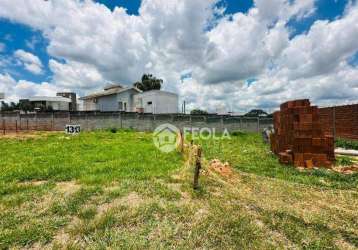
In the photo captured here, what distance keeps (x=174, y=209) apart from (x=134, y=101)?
2514 cm

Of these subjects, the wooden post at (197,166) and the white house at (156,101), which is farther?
the white house at (156,101)

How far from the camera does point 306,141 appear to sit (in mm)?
6301

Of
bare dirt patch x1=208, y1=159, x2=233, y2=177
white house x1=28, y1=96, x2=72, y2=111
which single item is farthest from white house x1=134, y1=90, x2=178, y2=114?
bare dirt patch x1=208, y1=159, x2=233, y2=177

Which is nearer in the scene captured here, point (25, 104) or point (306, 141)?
point (306, 141)

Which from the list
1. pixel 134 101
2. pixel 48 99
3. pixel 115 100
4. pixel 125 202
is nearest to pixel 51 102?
pixel 48 99

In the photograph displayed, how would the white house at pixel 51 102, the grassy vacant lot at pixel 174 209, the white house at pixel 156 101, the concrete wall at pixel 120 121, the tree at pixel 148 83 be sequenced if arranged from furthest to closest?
the tree at pixel 148 83
the white house at pixel 51 102
the white house at pixel 156 101
the concrete wall at pixel 120 121
the grassy vacant lot at pixel 174 209

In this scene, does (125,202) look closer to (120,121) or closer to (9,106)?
(120,121)

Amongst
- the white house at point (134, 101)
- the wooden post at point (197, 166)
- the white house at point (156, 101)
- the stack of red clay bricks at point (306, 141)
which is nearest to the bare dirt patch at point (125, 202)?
the wooden post at point (197, 166)

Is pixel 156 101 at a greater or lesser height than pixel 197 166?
greater

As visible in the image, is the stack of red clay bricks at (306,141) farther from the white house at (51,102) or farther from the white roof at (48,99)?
the white roof at (48,99)

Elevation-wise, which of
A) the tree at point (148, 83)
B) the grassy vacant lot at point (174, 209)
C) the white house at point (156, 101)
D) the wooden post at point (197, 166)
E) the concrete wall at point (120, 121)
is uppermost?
the tree at point (148, 83)

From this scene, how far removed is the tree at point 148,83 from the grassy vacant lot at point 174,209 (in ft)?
110

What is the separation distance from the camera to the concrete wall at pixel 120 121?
17.2m

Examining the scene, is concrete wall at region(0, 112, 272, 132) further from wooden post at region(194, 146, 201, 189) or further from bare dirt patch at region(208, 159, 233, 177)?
wooden post at region(194, 146, 201, 189)
